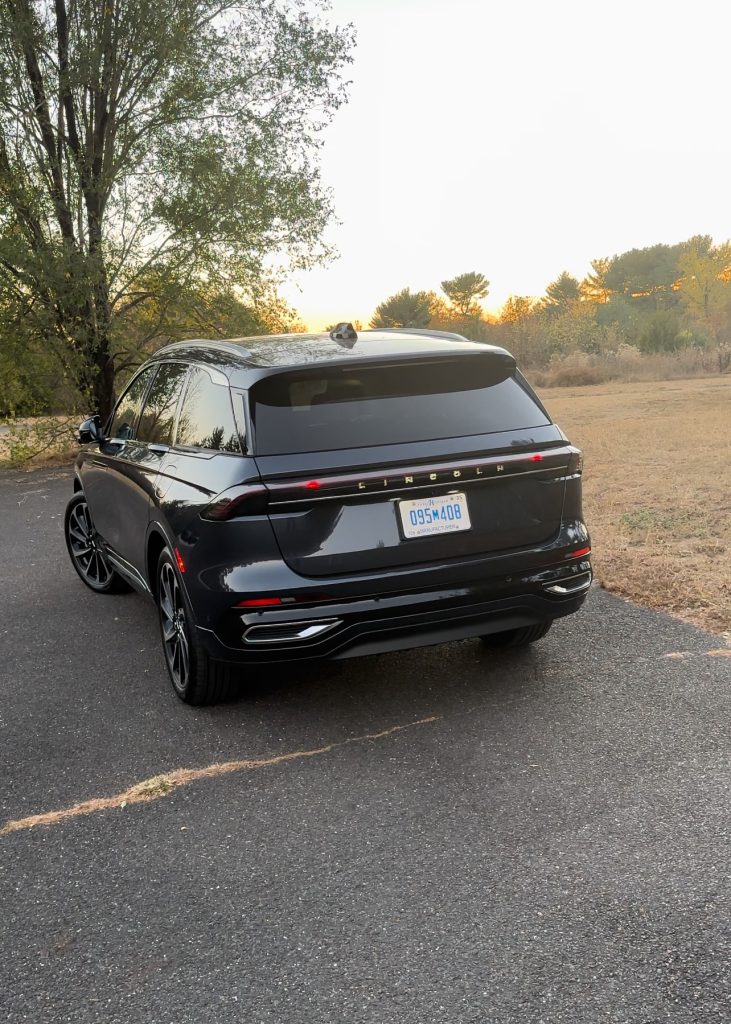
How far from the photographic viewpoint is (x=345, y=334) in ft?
15.2

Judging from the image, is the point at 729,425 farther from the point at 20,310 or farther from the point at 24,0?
the point at 24,0

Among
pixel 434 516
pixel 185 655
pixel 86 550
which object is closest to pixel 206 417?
pixel 185 655

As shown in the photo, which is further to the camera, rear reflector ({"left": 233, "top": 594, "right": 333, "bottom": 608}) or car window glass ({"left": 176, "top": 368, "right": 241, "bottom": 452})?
car window glass ({"left": 176, "top": 368, "right": 241, "bottom": 452})

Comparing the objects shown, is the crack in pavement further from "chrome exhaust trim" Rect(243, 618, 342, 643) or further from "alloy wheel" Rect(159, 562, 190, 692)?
"alloy wheel" Rect(159, 562, 190, 692)

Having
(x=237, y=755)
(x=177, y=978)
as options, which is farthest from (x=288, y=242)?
(x=177, y=978)

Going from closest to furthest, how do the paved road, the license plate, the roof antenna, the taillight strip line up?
1. the paved road
2. the taillight strip
3. the license plate
4. the roof antenna

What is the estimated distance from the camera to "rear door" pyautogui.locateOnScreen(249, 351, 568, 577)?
3.86 metres

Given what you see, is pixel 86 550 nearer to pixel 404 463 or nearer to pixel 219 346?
pixel 219 346

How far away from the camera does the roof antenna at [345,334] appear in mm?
4586

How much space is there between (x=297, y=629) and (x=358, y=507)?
22.8 inches

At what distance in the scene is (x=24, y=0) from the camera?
1420cm

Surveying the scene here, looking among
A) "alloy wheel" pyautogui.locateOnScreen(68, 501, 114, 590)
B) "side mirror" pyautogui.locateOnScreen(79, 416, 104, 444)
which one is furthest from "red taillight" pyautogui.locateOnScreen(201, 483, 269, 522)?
"alloy wheel" pyautogui.locateOnScreen(68, 501, 114, 590)

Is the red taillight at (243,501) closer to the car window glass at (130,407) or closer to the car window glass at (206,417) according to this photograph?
the car window glass at (206,417)

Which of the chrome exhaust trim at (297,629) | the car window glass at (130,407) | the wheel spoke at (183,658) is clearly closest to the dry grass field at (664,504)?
the chrome exhaust trim at (297,629)
